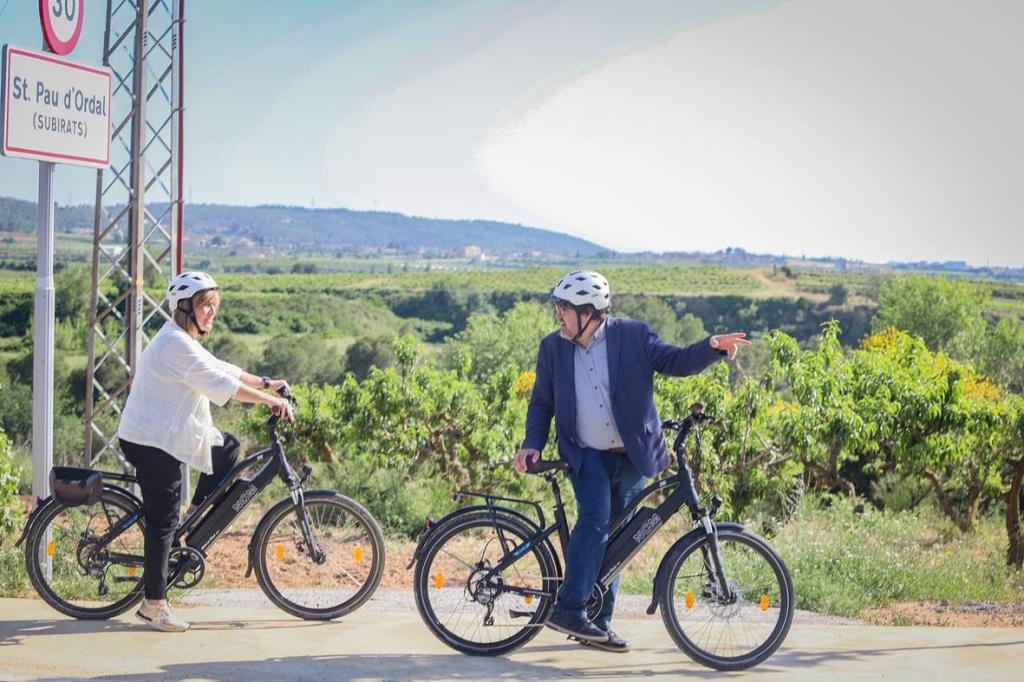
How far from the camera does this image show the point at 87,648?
5.74 meters

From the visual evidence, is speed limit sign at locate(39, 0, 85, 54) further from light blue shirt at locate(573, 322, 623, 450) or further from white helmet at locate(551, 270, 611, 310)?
light blue shirt at locate(573, 322, 623, 450)

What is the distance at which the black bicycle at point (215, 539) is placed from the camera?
20.5 ft

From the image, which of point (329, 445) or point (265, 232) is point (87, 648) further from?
point (265, 232)

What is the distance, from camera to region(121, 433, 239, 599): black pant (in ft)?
19.7

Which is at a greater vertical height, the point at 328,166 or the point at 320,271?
the point at 328,166

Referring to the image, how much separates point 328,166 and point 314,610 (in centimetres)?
14803

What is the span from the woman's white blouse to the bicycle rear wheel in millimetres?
519

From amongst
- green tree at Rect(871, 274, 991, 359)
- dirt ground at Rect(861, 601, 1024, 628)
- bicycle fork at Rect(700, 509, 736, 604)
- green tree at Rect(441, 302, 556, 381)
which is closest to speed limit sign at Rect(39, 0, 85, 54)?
bicycle fork at Rect(700, 509, 736, 604)

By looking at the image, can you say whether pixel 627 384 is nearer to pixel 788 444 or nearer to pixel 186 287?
pixel 186 287

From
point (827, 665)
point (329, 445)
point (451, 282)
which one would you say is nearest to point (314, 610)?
point (827, 665)

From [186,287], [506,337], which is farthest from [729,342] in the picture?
[506,337]

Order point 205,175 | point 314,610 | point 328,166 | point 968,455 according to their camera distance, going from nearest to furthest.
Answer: point 314,610, point 968,455, point 205,175, point 328,166

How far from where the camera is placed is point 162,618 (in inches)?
238

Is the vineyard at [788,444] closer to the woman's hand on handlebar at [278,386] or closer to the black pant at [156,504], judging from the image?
the black pant at [156,504]
